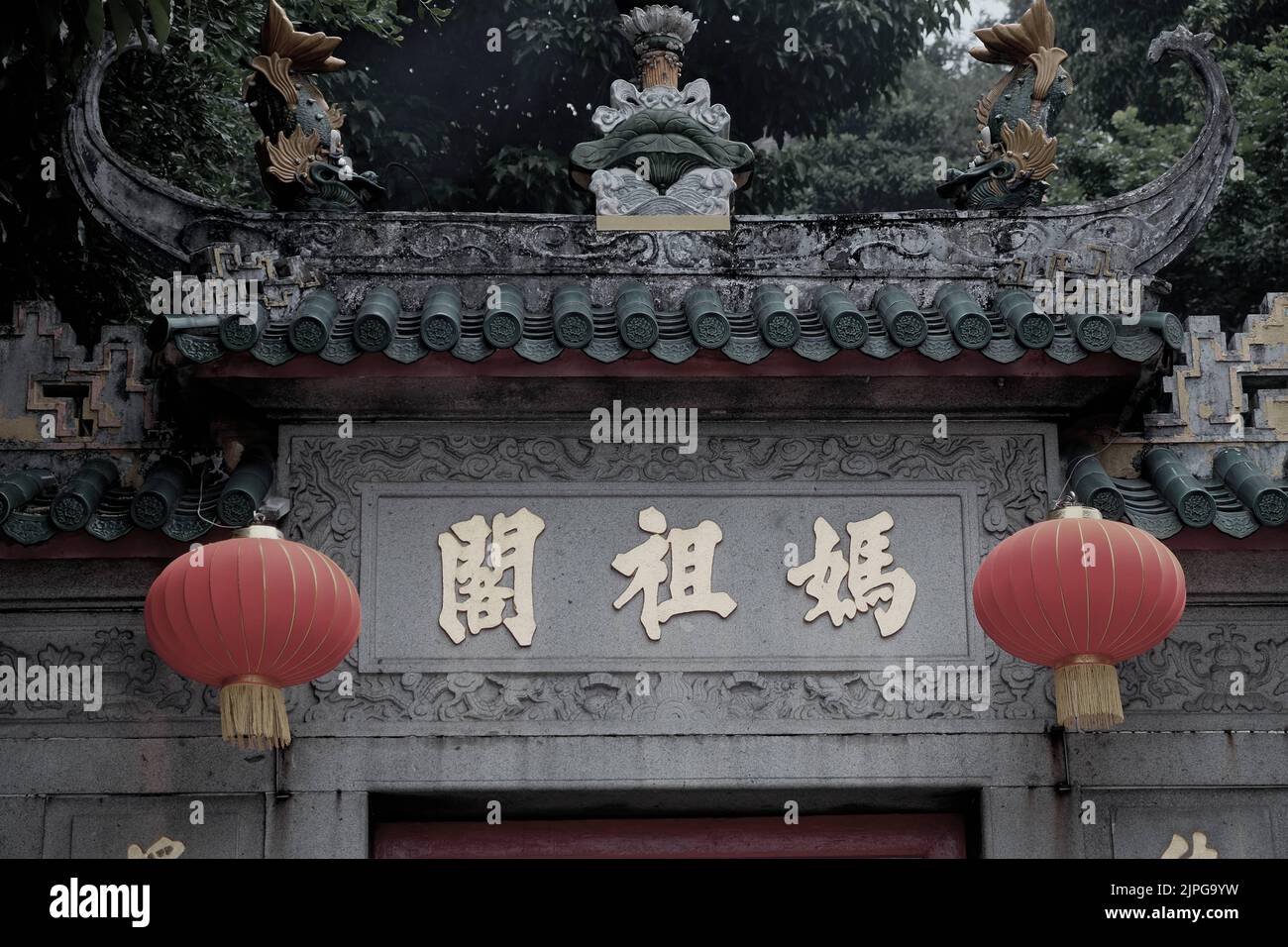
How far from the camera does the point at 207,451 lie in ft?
25.1

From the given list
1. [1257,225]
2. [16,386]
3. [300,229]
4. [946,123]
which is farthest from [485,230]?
[946,123]

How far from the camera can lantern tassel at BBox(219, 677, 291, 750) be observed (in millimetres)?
6555

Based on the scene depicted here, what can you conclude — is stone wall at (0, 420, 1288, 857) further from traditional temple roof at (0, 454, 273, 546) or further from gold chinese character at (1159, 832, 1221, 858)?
traditional temple roof at (0, 454, 273, 546)

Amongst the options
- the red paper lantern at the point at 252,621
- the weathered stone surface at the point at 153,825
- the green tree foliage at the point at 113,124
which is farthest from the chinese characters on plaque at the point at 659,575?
the green tree foliage at the point at 113,124

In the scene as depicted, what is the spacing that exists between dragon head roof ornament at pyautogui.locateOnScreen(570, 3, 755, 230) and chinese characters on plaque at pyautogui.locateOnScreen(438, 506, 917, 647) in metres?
1.32

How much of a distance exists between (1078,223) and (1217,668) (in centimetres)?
192

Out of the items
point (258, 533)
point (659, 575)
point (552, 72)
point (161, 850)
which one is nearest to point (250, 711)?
point (258, 533)

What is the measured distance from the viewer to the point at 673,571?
290 inches

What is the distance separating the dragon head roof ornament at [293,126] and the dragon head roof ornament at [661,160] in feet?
3.40

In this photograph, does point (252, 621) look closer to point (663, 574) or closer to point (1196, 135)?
point (663, 574)

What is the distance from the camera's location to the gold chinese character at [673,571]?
24.0 ft

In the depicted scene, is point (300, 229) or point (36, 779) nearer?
point (36, 779)

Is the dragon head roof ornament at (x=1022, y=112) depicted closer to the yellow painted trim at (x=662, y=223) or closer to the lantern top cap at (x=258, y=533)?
the yellow painted trim at (x=662, y=223)

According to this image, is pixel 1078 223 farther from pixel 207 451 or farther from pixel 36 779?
pixel 36 779
